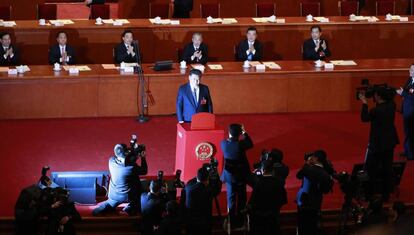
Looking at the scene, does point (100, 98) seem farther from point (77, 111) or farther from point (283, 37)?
point (283, 37)

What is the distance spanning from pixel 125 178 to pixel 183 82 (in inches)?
157

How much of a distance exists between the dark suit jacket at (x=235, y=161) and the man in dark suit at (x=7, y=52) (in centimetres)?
543

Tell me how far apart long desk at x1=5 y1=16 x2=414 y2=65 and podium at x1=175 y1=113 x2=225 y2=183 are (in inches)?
196

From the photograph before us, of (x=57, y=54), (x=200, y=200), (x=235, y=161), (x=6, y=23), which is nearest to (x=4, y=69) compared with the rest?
(x=57, y=54)

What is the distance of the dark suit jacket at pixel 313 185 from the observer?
6.83m

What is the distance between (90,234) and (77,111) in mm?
3745

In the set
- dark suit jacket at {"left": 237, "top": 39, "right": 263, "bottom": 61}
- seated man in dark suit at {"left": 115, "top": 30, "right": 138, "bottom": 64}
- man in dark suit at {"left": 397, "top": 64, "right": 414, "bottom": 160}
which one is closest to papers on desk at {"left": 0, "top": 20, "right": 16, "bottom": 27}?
seated man in dark suit at {"left": 115, "top": 30, "right": 138, "bottom": 64}

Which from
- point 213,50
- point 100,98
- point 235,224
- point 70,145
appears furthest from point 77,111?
point 235,224

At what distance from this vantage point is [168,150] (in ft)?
32.6

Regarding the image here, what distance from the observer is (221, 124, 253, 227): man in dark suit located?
7.28m

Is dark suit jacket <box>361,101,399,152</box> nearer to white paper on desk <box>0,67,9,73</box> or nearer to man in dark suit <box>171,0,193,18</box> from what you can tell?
white paper on desk <box>0,67,9,73</box>

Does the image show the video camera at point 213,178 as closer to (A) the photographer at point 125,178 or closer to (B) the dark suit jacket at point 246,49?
(A) the photographer at point 125,178

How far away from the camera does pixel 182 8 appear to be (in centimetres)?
1369

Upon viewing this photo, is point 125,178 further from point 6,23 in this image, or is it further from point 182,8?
point 182,8
